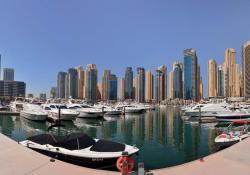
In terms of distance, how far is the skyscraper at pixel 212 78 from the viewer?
164625 millimetres

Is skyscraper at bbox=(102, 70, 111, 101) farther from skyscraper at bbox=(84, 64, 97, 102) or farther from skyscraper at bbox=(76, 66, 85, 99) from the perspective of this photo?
skyscraper at bbox=(76, 66, 85, 99)

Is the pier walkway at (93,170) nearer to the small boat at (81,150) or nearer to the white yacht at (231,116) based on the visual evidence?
the small boat at (81,150)

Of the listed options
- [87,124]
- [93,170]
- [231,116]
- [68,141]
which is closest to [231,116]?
[231,116]

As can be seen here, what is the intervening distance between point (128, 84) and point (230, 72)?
83532 millimetres

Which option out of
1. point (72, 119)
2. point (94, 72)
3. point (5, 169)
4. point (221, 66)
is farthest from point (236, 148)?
point (221, 66)

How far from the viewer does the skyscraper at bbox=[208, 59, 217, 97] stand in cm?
16462

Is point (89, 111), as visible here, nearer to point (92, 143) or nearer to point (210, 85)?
point (92, 143)

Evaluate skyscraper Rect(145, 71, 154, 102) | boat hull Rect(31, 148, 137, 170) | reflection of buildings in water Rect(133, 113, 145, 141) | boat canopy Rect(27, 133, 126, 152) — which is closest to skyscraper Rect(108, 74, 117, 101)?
skyscraper Rect(145, 71, 154, 102)

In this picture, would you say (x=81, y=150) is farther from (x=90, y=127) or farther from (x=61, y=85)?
(x=61, y=85)

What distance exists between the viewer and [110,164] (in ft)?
41.3

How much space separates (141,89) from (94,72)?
51196mm

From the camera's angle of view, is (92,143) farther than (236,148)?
Yes

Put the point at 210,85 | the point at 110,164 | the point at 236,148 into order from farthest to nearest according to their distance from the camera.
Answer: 1. the point at 210,85
2. the point at 110,164
3. the point at 236,148

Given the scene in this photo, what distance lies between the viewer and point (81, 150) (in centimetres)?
1300
